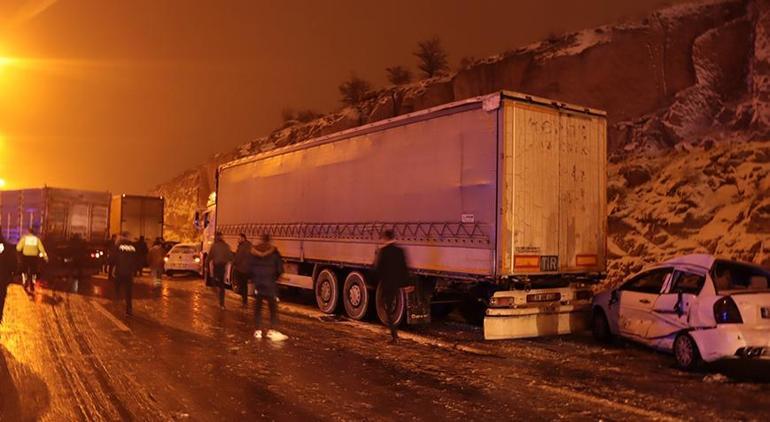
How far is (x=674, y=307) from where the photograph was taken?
8281mm

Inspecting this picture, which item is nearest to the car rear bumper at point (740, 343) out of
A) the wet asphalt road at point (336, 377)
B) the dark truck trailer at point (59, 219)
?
the wet asphalt road at point (336, 377)

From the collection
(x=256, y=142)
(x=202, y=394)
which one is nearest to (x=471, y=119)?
(x=202, y=394)

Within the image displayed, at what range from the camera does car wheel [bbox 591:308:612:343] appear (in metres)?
10.0

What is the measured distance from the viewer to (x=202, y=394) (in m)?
6.55

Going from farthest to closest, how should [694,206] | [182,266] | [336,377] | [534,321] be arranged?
[182,266], [694,206], [534,321], [336,377]

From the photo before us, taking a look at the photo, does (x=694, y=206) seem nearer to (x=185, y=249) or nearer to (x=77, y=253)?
(x=185, y=249)

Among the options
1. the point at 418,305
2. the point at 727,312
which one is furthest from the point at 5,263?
the point at 727,312

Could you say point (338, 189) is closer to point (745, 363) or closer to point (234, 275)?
point (234, 275)

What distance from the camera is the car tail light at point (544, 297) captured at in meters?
10.1

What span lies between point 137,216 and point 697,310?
78.7ft

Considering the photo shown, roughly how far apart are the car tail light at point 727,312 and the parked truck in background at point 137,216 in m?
23.7

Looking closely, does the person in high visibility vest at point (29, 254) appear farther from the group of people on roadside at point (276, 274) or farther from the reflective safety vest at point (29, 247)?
the group of people on roadside at point (276, 274)

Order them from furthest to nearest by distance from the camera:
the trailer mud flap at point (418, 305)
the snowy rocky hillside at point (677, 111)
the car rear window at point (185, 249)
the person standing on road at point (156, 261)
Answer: the car rear window at point (185, 249)
the person standing on road at point (156, 261)
the snowy rocky hillside at point (677, 111)
the trailer mud flap at point (418, 305)

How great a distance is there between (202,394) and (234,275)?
36.2 feet
